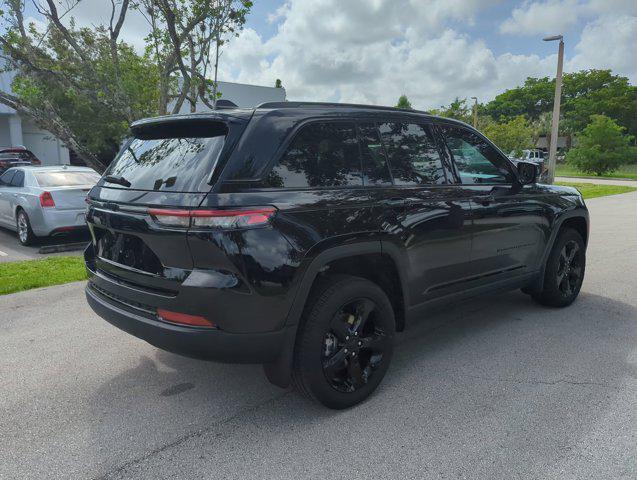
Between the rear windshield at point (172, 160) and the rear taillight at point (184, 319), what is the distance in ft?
2.20

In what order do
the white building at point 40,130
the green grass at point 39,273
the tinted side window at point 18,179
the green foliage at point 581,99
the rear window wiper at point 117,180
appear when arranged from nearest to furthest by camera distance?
1. the rear window wiper at point 117,180
2. the green grass at point 39,273
3. the tinted side window at point 18,179
4. the white building at point 40,130
5. the green foliage at point 581,99

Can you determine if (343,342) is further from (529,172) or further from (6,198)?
(6,198)

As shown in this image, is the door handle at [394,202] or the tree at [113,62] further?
the tree at [113,62]

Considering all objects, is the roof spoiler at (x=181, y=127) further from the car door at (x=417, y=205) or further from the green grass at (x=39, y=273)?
the green grass at (x=39, y=273)

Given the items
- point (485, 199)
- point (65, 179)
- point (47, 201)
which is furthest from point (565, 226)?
point (65, 179)

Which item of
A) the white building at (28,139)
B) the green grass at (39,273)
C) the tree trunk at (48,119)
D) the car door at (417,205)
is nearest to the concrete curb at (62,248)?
the green grass at (39,273)

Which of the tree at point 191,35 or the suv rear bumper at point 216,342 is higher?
the tree at point 191,35

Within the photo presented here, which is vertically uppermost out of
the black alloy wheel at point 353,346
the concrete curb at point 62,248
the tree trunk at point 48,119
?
the tree trunk at point 48,119

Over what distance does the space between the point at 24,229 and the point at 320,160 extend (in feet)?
24.6

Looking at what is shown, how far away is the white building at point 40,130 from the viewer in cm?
2814

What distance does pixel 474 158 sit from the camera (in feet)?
13.6

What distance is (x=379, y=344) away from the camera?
3279mm

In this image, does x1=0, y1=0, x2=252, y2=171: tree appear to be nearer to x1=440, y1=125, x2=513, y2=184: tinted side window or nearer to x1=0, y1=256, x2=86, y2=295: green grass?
x1=0, y1=256, x2=86, y2=295: green grass

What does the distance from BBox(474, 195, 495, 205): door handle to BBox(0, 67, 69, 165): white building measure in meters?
30.0
